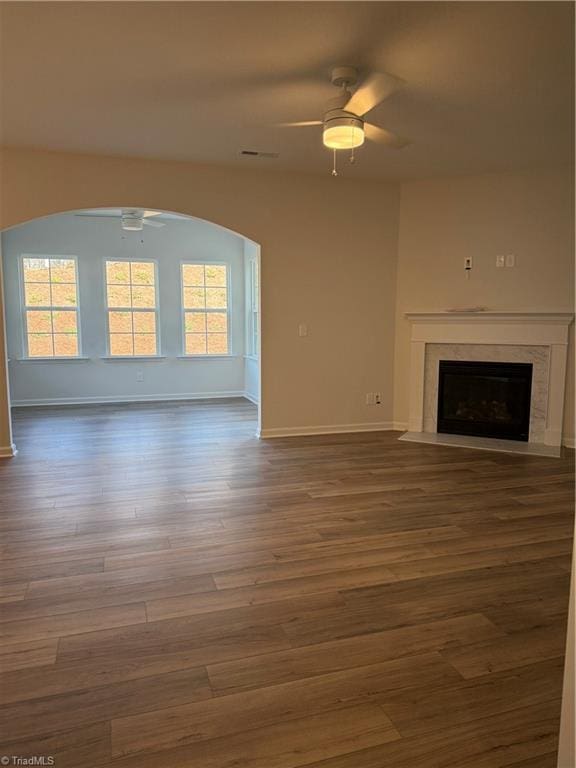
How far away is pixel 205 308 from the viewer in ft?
26.8

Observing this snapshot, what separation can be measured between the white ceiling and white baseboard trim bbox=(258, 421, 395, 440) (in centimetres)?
285

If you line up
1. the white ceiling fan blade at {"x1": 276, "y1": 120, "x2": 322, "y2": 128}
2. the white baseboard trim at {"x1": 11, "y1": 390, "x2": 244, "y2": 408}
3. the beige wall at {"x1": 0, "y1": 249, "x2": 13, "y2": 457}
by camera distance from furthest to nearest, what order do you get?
1. the white baseboard trim at {"x1": 11, "y1": 390, "x2": 244, "y2": 408}
2. the beige wall at {"x1": 0, "y1": 249, "x2": 13, "y2": 457}
3. the white ceiling fan blade at {"x1": 276, "y1": 120, "x2": 322, "y2": 128}

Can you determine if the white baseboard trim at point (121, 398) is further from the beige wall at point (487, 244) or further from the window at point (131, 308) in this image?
the beige wall at point (487, 244)

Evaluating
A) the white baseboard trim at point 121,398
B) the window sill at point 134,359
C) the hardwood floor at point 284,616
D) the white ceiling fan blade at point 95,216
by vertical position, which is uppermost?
the white ceiling fan blade at point 95,216

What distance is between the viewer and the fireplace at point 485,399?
17.5 ft

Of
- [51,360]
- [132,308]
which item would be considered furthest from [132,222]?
[51,360]

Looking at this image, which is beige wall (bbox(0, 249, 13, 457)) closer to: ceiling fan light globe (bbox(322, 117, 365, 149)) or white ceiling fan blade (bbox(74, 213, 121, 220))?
white ceiling fan blade (bbox(74, 213, 121, 220))

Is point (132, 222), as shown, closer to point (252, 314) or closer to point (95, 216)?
point (95, 216)

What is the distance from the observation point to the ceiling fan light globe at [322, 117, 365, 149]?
3.00m

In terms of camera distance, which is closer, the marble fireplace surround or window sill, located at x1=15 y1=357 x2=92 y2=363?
the marble fireplace surround

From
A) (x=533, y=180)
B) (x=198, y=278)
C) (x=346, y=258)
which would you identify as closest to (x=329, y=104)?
(x=346, y=258)


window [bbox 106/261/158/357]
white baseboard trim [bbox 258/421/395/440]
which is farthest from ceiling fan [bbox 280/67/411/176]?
window [bbox 106/261/158/357]

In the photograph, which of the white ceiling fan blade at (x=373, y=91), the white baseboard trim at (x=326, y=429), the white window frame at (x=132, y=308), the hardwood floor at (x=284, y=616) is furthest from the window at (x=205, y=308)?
the white ceiling fan blade at (x=373, y=91)

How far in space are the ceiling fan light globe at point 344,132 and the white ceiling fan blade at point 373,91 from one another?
7 cm
